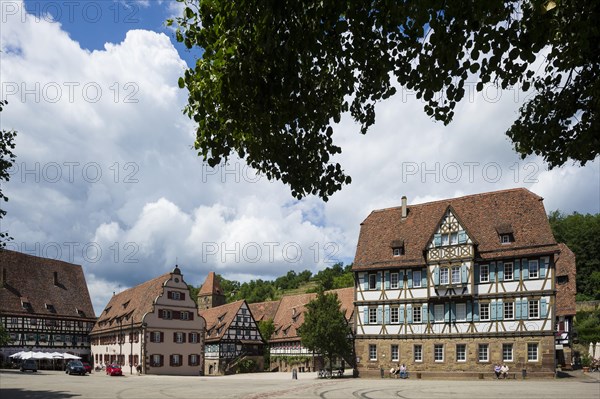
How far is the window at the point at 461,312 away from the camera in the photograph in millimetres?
43281

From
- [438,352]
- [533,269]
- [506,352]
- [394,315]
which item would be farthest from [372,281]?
[533,269]

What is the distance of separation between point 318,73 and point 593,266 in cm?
8876

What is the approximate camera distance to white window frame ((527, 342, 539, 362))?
132ft

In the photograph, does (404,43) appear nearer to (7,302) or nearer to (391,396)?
(391,396)

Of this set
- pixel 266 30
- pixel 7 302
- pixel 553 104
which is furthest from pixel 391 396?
pixel 7 302

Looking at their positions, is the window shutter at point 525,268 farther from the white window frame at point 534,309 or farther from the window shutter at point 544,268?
the white window frame at point 534,309

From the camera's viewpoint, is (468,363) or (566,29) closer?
(566,29)

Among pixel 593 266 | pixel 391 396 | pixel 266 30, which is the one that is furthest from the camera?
pixel 593 266

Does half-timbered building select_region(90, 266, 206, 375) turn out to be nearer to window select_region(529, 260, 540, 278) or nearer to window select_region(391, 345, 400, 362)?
window select_region(391, 345, 400, 362)

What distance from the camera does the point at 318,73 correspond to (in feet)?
28.9

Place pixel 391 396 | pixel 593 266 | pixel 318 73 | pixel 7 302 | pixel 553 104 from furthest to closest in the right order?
pixel 593 266, pixel 7 302, pixel 391 396, pixel 553 104, pixel 318 73

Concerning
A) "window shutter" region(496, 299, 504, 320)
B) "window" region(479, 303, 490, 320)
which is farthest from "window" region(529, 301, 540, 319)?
"window" region(479, 303, 490, 320)

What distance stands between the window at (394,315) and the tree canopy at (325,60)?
1490 inches

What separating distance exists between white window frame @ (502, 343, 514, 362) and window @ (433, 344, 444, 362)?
447 cm
